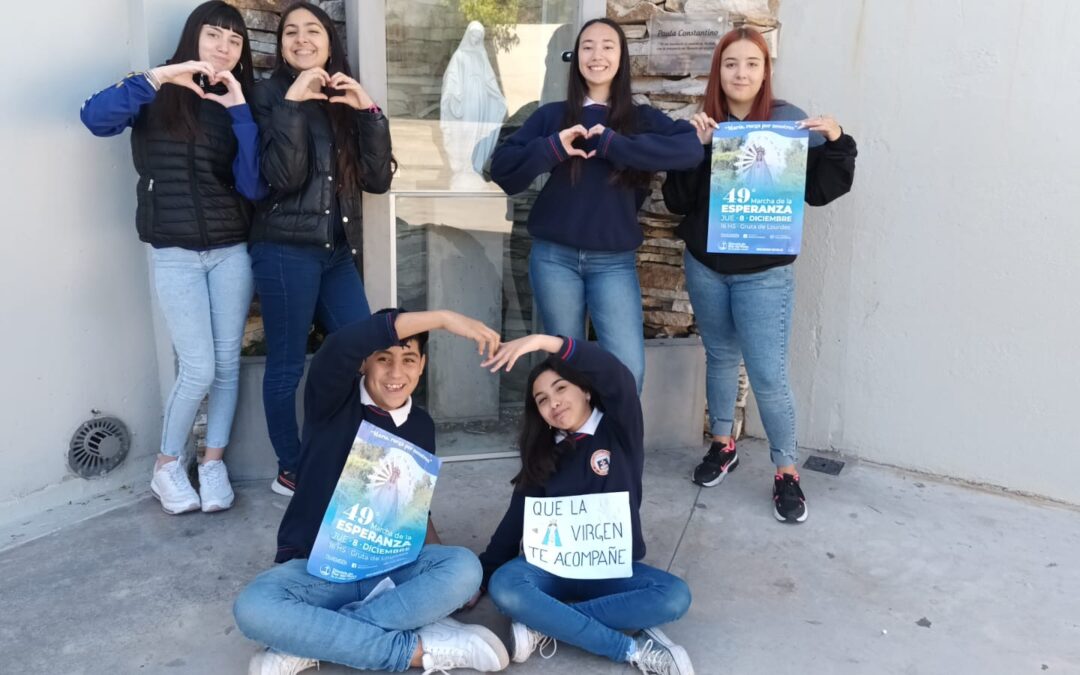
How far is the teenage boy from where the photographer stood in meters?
2.50

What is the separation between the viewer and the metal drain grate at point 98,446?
11.9 ft

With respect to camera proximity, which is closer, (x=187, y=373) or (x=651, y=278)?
(x=187, y=373)

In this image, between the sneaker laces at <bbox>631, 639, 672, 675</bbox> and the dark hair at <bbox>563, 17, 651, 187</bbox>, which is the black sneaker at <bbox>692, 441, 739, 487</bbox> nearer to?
the dark hair at <bbox>563, 17, 651, 187</bbox>

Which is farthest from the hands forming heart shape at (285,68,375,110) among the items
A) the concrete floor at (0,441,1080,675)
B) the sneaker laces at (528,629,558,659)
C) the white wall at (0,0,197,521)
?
the sneaker laces at (528,629,558,659)

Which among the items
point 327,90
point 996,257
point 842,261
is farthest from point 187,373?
point 996,257

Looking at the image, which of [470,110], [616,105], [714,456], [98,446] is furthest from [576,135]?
[98,446]

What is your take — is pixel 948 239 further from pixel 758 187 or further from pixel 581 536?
pixel 581 536

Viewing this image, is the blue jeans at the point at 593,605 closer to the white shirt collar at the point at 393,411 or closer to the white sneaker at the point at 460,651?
the white sneaker at the point at 460,651

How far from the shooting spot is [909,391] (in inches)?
158

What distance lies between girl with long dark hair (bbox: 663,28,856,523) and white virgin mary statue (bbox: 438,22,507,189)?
34.6 inches

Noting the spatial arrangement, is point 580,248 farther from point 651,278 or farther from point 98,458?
point 98,458

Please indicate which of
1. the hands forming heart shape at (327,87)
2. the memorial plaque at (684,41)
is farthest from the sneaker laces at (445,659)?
the memorial plaque at (684,41)

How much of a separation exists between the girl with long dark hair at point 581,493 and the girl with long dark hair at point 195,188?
1.34m

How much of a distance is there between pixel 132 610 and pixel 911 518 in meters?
2.90
